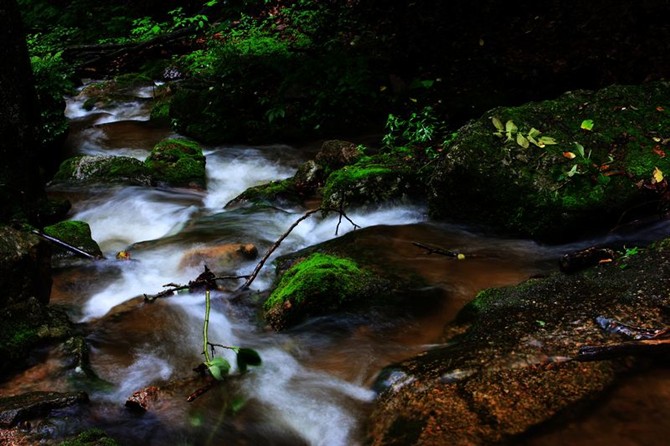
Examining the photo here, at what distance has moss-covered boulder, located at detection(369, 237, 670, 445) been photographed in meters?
2.59

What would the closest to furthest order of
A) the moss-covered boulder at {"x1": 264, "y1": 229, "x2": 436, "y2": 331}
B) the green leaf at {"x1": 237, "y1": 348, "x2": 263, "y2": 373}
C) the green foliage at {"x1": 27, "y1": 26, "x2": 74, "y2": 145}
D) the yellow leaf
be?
the green leaf at {"x1": 237, "y1": 348, "x2": 263, "y2": 373}
the moss-covered boulder at {"x1": 264, "y1": 229, "x2": 436, "y2": 331}
the yellow leaf
the green foliage at {"x1": 27, "y1": 26, "x2": 74, "y2": 145}

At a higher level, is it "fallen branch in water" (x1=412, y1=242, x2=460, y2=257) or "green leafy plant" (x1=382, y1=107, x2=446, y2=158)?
"green leafy plant" (x1=382, y1=107, x2=446, y2=158)

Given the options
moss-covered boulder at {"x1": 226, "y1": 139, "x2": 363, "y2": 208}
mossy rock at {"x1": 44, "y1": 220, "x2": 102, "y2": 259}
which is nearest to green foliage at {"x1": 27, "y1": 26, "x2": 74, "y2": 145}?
mossy rock at {"x1": 44, "y1": 220, "x2": 102, "y2": 259}

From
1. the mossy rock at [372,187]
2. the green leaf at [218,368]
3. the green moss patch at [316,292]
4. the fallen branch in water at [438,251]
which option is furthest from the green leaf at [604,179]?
the green leaf at [218,368]

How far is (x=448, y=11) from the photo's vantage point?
30.2 ft

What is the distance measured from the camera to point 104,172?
27.6ft

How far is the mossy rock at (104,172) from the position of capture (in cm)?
833

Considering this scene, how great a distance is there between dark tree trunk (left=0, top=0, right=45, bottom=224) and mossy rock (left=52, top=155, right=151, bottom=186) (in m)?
2.50

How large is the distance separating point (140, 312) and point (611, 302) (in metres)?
3.74

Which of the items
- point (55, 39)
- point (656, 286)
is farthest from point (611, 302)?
point (55, 39)

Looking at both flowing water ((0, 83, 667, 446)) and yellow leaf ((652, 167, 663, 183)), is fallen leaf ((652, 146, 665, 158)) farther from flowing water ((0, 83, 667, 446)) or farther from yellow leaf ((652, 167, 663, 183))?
flowing water ((0, 83, 667, 446))

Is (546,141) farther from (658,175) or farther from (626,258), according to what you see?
(626,258)

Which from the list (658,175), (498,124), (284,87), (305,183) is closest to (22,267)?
(305,183)

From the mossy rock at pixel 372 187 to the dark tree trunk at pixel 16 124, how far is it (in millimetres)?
3383
